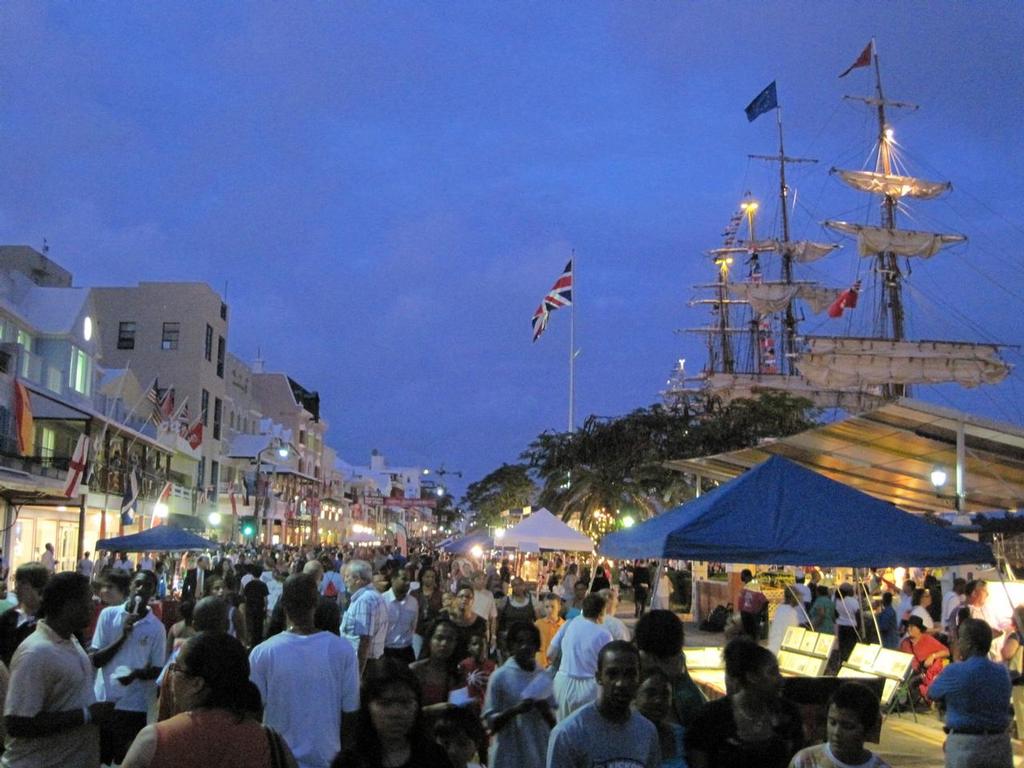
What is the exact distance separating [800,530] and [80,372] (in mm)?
33566

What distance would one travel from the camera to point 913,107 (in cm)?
7006

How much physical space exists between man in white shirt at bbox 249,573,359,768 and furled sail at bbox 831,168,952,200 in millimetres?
64470

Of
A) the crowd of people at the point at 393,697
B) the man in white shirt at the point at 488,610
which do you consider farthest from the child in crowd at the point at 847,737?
the man in white shirt at the point at 488,610

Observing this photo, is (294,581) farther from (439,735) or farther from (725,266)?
(725,266)

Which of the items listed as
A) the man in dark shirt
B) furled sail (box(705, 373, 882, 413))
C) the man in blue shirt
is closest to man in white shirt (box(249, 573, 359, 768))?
the man in dark shirt

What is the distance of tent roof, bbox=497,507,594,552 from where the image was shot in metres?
26.1

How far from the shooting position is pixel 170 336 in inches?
2104

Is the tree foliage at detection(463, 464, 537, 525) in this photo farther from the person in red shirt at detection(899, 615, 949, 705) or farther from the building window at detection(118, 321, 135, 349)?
the person in red shirt at detection(899, 615, 949, 705)

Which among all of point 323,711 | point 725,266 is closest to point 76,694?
point 323,711

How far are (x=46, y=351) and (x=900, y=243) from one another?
49011 millimetres

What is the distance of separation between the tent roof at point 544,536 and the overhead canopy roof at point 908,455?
3512 millimetres

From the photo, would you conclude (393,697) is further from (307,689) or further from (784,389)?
(784,389)

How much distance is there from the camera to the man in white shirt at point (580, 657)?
7508 millimetres

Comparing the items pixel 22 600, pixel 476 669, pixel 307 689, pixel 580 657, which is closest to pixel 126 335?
pixel 22 600
